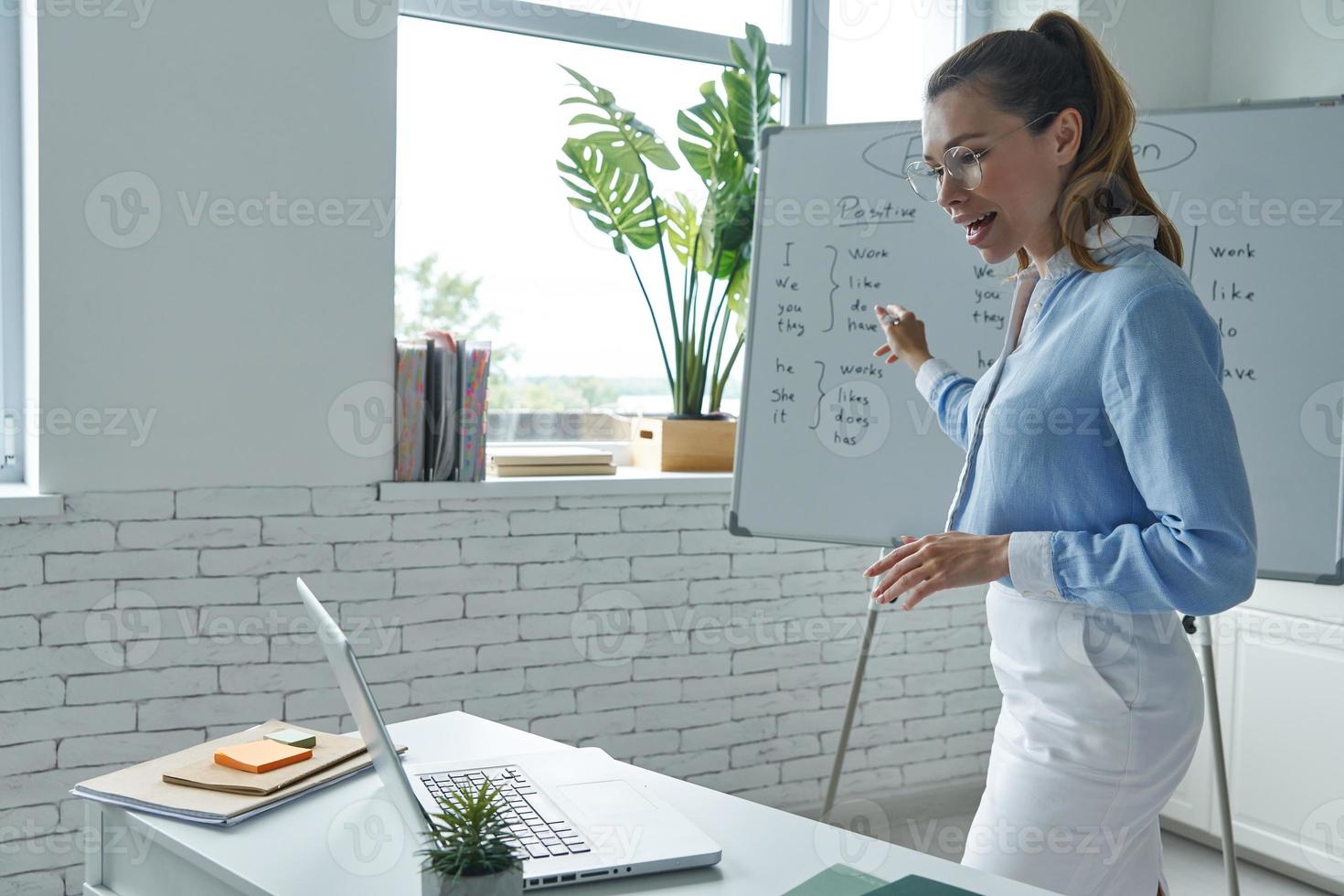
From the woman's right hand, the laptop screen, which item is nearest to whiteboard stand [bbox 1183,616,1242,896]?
the woman's right hand

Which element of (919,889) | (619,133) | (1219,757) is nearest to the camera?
(919,889)

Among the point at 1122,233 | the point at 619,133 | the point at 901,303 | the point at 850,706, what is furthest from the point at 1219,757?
the point at 619,133

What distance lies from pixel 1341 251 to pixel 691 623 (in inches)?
68.5

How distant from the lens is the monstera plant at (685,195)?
2.98m

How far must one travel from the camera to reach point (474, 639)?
9.11 ft

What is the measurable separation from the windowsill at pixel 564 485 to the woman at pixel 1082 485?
1.49m

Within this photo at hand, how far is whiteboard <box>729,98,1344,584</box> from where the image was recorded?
2174 mm

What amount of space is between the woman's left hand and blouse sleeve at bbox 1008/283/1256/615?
7 centimetres

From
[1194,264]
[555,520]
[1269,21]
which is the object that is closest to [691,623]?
[555,520]

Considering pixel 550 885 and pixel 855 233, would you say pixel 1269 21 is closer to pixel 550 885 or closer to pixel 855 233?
pixel 855 233

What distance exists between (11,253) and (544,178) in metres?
1.31

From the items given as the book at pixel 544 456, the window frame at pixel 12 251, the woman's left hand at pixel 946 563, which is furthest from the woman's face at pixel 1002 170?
the window frame at pixel 12 251

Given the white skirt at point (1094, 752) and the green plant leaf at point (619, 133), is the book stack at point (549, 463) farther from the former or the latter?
the white skirt at point (1094, 752)

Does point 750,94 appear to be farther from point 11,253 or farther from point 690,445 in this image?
point 11,253
